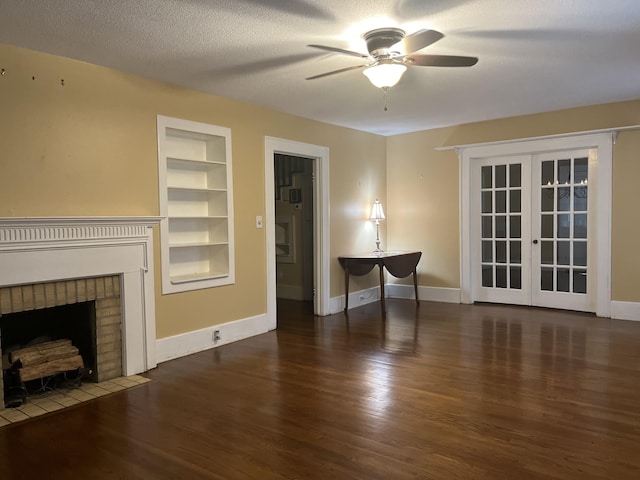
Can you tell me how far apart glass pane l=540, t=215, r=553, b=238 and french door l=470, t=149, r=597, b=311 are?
0.01 m

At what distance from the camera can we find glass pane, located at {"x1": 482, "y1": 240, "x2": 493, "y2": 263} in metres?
5.92

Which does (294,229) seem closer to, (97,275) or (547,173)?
(547,173)

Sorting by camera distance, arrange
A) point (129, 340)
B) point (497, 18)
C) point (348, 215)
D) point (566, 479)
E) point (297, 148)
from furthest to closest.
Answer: point (348, 215) → point (297, 148) → point (129, 340) → point (497, 18) → point (566, 479)

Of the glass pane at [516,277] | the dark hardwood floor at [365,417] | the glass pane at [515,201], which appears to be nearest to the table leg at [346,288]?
the dark hardwood floor at [365,417]

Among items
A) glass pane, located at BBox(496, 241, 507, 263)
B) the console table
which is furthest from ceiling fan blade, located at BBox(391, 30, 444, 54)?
glass pane, located at BBox(496, 241, 507, 263)

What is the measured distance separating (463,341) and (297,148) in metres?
2.51

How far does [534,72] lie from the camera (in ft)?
12.3

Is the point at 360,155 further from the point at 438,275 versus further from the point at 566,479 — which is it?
the point at 566,479

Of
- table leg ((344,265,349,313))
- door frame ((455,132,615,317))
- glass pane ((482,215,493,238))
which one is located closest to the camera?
door frame ((455,132,615,317))

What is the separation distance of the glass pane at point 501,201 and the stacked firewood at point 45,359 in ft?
15.5

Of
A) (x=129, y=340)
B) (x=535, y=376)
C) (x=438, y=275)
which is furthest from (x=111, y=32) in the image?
(x=438, y=275)

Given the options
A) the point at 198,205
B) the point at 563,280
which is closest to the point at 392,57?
the point at 198,205

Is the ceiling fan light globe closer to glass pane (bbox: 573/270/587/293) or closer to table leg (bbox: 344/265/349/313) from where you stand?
table leg (bbox: 344/265/349/313)

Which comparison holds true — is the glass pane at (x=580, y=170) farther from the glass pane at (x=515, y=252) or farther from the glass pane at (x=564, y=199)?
the glass pane at (x=515, y=252)
